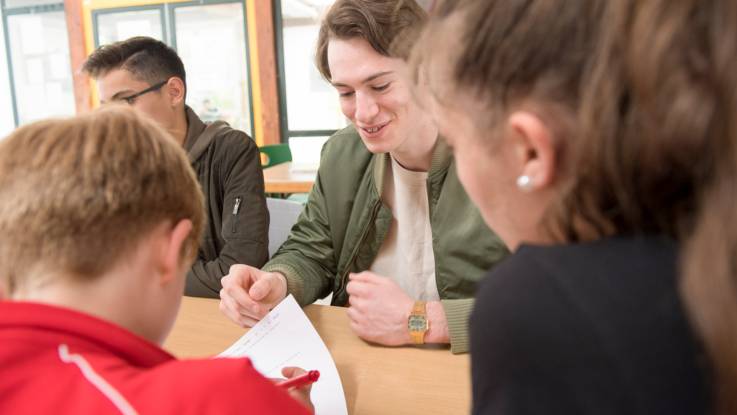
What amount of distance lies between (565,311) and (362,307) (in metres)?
0.75

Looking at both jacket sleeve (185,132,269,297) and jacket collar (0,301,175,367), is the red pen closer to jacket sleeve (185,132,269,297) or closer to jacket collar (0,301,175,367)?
jacket collar (0,301,175,367)

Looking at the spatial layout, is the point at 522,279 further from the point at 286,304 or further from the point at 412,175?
the point at 412,175

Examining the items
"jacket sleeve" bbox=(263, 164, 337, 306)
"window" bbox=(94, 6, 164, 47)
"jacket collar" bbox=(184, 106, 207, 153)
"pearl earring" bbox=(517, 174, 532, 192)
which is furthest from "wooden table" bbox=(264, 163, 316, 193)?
"window" bbox=(94, 6, 164, 47)

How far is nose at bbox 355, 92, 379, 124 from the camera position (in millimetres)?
1337

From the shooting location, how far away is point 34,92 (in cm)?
621

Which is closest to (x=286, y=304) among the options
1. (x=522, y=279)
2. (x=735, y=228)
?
(x=522, y=279)

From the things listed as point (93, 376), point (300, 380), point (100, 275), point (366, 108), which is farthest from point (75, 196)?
point (366, 108)

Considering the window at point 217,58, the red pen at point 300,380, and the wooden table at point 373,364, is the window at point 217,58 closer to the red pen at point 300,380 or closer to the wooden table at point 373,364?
the wooden table at point 373,364

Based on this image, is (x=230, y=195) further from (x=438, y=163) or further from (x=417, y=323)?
(x=417, y=323)

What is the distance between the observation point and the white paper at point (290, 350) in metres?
0.92

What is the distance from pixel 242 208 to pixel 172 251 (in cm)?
104

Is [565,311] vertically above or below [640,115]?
below

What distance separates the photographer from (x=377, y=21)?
4.28 ft

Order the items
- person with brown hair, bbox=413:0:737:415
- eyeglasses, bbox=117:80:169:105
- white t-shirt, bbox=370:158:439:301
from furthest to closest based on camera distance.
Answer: eyeglasses, bbox=117:80:169:105 → white t-shirt, bbox=370:158:439:301 → person with brown hair, bbox=413:0:737:415
